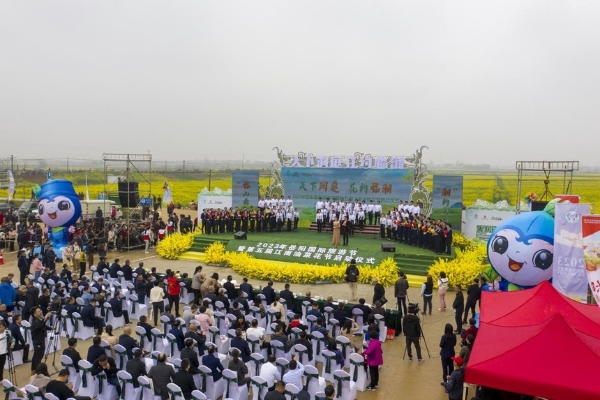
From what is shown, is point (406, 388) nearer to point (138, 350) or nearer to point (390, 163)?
point (138, 350)

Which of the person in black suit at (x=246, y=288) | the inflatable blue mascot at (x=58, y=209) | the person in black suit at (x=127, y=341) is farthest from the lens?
the inflatable blue mascot at (x=58, y=209)

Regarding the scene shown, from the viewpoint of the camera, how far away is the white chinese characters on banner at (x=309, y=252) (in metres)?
19.1

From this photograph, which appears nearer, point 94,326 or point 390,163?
point 94,326

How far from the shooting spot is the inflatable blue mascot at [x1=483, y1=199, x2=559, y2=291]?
39.0 ft

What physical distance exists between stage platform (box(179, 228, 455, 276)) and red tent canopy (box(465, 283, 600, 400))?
1051cm

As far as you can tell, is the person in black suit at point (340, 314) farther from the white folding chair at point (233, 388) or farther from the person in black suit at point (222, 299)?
the white folding chair at point (233, 388)

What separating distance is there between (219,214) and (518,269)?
14735mm

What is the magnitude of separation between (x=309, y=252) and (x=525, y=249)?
9.46m

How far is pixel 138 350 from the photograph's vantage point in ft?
27.8

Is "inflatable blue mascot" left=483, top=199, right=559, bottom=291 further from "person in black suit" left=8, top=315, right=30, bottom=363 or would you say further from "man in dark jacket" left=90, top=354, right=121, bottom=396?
"person in black suit" left=8, top=315, right=30, bottom=363

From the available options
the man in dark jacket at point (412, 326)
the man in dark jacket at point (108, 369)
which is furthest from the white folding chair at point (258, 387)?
the man in dark jacket at point (412, 326)

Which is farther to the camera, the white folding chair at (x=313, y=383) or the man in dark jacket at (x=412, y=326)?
the man in dark jacket at (x=412, y=326)

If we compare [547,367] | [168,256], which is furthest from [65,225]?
[547,367]

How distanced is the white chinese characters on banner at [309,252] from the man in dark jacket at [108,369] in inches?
444
